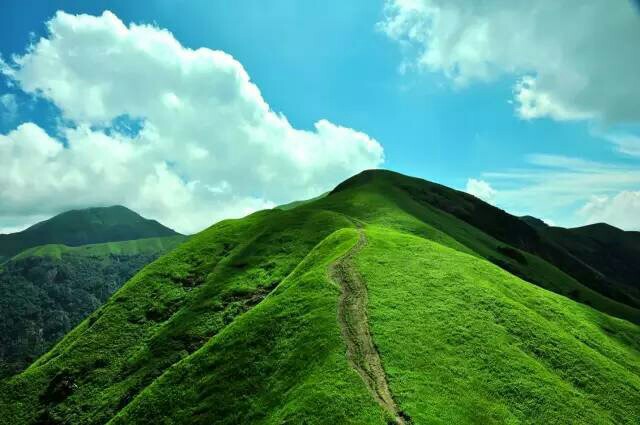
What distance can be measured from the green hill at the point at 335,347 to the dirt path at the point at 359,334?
0.59 feet

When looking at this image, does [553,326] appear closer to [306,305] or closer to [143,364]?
[306,305]

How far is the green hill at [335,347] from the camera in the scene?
36156mm

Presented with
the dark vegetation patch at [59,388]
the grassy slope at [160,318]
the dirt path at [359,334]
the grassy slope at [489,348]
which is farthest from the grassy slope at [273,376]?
the dark vegetation patch at [59,388]

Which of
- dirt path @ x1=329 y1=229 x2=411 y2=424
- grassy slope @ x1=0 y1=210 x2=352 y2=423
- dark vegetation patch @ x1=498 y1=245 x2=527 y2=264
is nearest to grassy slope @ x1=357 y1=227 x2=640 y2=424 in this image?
dirt path @ x1=329 y1=229 x2=411 y2=424

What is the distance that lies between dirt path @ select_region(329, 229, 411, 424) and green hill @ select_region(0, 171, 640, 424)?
0.18m

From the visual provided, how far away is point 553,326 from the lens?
51.6m

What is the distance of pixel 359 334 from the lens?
43469 millimetres

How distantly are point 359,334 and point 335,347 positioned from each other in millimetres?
3507

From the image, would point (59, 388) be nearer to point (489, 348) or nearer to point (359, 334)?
point (359, 334)

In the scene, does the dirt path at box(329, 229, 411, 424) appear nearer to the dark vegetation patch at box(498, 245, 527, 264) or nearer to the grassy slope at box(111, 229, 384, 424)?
the grassy slope at box(111, 229, 384, 424)

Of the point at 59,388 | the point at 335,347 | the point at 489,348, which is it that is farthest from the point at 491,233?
the point at 59,388

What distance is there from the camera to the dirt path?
1381 inches

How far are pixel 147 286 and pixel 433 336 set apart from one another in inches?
2138

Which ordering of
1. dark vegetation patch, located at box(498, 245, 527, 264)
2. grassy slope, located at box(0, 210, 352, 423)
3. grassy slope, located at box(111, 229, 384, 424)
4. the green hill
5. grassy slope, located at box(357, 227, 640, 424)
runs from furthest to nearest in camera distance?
dark vegetation patch, located at box(498, 245, 527, 264), grassy slope, located at box(0, 210, 352, 423), the green hill, grassy slope, located at box(357, 227, 640, 424), grassy slope, located at box(111, 229, 384, 424)
